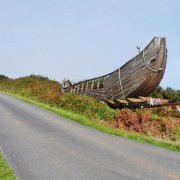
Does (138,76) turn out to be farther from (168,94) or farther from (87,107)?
(168,94)

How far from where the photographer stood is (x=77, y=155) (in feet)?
31.5

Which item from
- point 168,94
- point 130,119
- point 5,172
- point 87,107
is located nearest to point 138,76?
point 87,107

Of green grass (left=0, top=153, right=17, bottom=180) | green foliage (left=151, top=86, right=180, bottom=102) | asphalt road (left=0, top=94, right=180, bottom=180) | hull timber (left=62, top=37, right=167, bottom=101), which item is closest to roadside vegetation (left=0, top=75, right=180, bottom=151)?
green foliage (left=151, top=86, right=180, bottom=102)

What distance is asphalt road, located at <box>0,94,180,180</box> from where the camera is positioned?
8016mm

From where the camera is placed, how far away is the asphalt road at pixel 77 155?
802 centimetres

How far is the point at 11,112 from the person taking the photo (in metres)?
17.5

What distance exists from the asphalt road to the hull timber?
755 centimetres

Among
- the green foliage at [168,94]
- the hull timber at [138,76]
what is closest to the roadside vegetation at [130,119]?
the green foliage at [168,94]

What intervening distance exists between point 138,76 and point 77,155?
1209 cm

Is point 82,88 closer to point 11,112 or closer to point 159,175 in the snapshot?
point 11,112

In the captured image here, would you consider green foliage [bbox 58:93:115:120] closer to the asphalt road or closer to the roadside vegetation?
the roadside vegetation

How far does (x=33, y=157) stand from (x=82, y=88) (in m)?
17.5

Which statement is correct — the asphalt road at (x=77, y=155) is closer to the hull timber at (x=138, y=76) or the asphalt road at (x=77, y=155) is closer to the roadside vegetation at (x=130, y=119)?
the roadside vegetation at (x=130, y=119)

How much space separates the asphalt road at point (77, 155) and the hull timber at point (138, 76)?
7.55 metres
